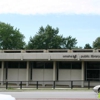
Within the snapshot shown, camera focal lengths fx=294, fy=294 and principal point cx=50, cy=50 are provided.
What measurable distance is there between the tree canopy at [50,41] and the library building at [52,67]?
5455 cm

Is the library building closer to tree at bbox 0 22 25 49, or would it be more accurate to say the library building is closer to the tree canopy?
→ the tree canopy

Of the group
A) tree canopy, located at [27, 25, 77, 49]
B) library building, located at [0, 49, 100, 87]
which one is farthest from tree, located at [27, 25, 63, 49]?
library building, located at [0, 49, 100, 87]

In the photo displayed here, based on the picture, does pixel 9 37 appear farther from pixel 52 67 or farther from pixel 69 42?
pixel 52 67

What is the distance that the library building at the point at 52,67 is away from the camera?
113ft

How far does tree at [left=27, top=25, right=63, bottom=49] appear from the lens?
92719mm

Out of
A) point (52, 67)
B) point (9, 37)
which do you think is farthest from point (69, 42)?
point (52, 67)

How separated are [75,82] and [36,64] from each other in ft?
19.0

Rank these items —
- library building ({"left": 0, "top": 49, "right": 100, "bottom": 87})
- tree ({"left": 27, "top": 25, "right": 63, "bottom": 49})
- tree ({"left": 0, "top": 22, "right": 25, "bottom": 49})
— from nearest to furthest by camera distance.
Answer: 1. library building ({"left": 0, "top": 49, "right": 100, "bottom": 87})
2. tree ({"left": 27, "top": 25, "right": 63, "bottom": 49})
3. tree ({"left": 0, "top": 22, "right": 25, "bottom": 49})

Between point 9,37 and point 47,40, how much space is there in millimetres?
12196

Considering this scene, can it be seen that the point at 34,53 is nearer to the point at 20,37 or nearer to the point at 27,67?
the point at 27,67

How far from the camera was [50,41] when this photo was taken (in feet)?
309

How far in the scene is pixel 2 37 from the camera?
93250mm

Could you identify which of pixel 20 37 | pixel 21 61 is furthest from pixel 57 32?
pixel 21 61

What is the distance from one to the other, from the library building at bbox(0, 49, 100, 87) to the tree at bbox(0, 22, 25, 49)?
55.2 meters
